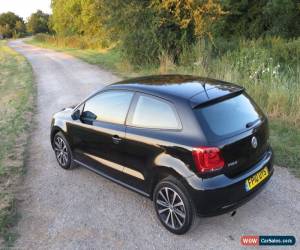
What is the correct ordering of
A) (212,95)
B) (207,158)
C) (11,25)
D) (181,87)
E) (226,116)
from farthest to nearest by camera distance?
(11,25) < (181,87) < (212,95) < (226,116) < (207,158)

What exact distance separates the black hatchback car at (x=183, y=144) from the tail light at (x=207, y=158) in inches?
0.4

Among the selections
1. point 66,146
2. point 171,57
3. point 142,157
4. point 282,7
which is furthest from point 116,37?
point 142,157

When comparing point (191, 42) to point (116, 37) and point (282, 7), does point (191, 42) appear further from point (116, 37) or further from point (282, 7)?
point (282, 7)

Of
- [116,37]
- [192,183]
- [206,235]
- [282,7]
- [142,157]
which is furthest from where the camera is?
[282,7]

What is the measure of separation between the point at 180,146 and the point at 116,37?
44.2 ft

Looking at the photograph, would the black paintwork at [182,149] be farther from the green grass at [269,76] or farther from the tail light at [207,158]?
the green grass at [269,76]

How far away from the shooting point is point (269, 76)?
892 cm

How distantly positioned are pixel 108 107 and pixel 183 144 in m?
1.57

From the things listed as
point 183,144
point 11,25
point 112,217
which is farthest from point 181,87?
point 11,25

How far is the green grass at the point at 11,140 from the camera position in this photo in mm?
4585

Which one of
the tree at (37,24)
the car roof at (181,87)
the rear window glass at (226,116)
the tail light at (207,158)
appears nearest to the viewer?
the tail light at (207,158)

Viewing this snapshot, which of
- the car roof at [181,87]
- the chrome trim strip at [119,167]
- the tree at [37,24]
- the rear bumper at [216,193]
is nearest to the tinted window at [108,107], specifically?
the car roof at [181,87]

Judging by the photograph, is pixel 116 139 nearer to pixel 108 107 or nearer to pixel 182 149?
pixel 108 107

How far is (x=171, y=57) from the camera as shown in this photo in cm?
1439
